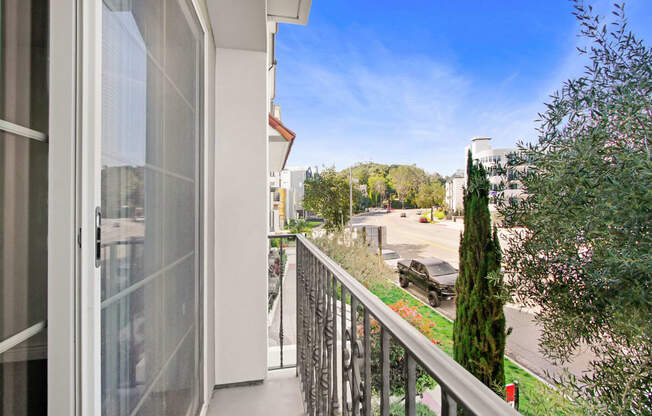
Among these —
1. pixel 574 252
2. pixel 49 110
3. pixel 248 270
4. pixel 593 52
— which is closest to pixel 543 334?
pixel 574 252

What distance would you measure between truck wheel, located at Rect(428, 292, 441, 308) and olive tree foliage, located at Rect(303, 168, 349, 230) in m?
2.88

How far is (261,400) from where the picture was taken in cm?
166

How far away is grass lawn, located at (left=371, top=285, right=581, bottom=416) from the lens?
7.43 ft

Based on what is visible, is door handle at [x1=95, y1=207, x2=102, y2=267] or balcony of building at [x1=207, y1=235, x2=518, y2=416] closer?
balcony of building at [x1=207, y1=235, x2=518, y2=416]

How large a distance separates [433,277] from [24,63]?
6.43 m

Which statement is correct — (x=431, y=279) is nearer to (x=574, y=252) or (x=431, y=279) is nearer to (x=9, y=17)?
(x=574, y=252)

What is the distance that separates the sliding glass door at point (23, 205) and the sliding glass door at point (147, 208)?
13cm

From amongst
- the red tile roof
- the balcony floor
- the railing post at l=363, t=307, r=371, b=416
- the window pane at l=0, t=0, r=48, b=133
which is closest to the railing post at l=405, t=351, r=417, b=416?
the railing post at l=363, t=307, r=371, b=416

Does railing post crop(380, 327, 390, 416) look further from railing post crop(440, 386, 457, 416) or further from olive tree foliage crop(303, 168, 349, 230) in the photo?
olive tree foliage crop(303, 168, 349, 230)

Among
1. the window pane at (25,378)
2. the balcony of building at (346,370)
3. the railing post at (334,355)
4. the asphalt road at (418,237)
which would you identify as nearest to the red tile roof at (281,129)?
the balcony of building at (346,370)

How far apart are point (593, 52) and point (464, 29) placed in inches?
503

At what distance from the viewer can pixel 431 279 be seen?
19.7 ft

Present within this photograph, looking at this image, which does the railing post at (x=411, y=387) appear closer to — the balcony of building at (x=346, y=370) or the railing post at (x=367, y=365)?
the balcony of building at (x=346, y=370)

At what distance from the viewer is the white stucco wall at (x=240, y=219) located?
5.73 feet
